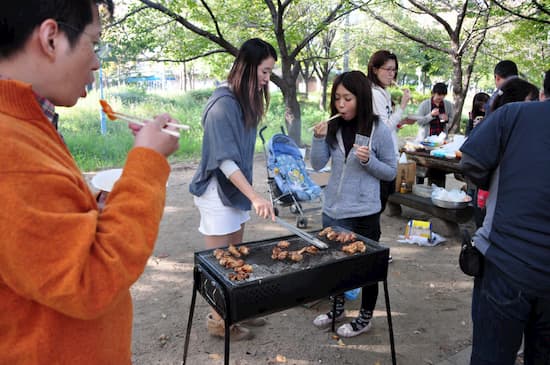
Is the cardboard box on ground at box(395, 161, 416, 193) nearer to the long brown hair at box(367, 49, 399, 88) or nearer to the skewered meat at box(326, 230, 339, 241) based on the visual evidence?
the long brown hair at box(367, 49, 399, 88)

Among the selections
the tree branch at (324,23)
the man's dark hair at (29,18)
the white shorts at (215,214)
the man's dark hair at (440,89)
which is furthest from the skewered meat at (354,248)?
the tree branch at (324,23)

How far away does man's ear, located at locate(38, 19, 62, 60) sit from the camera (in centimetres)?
92

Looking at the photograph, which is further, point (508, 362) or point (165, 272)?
point (165, 272)

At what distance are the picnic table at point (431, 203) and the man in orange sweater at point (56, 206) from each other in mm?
5111

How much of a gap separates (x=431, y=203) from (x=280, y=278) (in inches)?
160

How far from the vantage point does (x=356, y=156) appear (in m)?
2.98

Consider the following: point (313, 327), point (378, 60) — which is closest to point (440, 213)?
point (378, 60)

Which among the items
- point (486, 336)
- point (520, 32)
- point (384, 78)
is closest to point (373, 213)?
point (486, 336)

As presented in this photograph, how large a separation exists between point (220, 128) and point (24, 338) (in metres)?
1.83

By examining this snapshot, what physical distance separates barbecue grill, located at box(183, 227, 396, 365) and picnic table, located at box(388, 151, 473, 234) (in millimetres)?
3188

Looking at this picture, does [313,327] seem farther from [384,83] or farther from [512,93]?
[384,83]

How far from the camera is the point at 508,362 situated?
77.4 inches

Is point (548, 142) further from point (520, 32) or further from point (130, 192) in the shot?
point (520, 32)

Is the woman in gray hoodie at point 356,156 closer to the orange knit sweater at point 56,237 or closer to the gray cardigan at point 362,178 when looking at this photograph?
the gray cardigan at point 362,178
